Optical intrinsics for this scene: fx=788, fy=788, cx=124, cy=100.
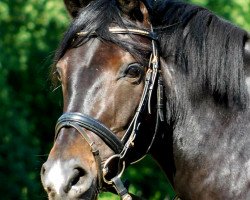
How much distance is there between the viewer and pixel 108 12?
5277mm

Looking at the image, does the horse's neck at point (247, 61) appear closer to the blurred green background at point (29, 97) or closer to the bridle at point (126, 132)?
the bridle at point (126, 132)

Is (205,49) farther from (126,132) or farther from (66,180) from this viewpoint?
(66,180)

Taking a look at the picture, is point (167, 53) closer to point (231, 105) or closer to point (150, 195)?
point (231, 105)

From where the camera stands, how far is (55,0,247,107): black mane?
17.0ft

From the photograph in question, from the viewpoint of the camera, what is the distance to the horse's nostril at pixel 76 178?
479 cm

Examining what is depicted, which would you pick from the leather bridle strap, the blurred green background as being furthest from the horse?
the blurred green background

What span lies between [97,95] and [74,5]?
2.94ft

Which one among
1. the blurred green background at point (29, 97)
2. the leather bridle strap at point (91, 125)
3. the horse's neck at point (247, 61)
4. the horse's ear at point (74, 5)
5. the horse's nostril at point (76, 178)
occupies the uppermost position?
the horse's ear at point (74, 5)

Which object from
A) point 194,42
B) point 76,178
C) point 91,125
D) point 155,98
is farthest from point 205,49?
point 76,178

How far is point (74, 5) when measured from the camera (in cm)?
560

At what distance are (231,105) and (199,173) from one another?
0.49 metres

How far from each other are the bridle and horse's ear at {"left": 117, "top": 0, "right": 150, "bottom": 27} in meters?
0.12

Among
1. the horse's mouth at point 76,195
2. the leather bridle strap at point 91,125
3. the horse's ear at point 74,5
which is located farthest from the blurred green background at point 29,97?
the horse's mouth at point 76,195

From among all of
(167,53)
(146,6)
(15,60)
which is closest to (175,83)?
(167,53)
